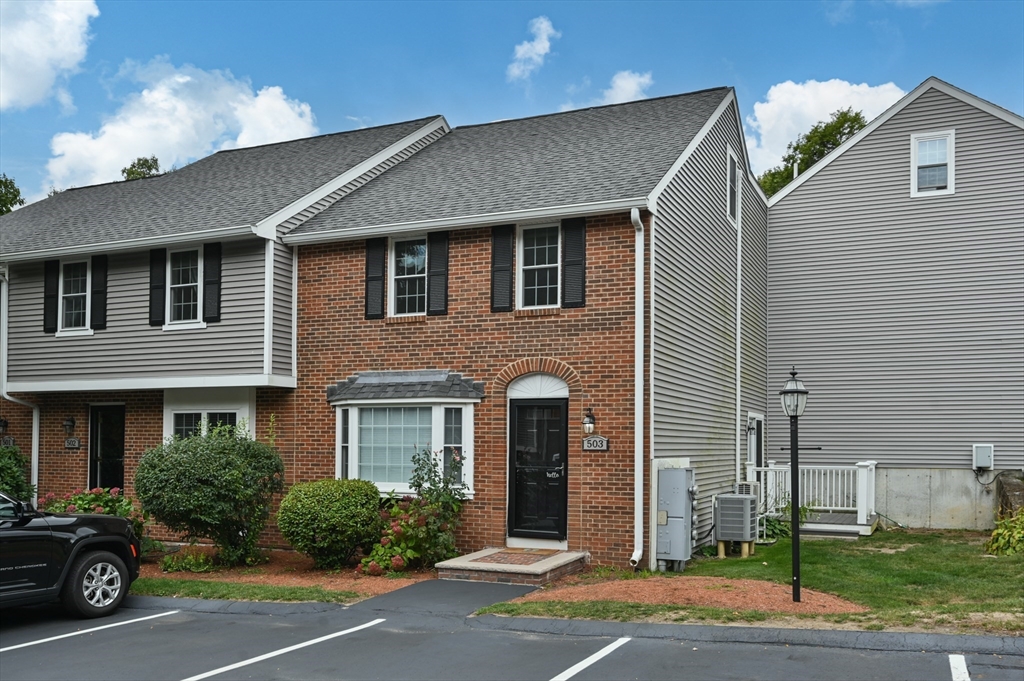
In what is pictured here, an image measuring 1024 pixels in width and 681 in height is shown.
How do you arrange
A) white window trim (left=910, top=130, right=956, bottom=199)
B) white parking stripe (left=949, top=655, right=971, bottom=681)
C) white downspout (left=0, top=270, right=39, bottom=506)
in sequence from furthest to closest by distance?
1. white window trim (left=910, top=130, right=956, bottom=199)
2. white downspout (left=0, top=270, right=39, bottom=506)
3. white parking stripe (left=949, top=655, right=971, bottom=681)

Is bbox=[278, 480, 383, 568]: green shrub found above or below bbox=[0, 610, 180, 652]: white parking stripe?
above

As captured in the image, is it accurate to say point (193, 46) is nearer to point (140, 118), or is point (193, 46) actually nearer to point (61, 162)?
point (140, 118)

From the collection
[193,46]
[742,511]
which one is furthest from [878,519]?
[193,46]

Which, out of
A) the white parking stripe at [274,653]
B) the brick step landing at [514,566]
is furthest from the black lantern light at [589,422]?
the white parking stripe at [274,653]

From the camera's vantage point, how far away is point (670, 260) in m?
14.1

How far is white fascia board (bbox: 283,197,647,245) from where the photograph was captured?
13125 mm

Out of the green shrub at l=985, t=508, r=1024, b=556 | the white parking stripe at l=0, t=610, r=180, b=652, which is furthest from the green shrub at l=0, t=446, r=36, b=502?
the green shrub at l=985, t=508, r=1024, b=556

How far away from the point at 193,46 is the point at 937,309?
21232 millimetres

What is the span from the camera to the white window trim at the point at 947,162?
18.8 m

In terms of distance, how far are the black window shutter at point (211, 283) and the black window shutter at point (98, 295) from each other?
2207mm

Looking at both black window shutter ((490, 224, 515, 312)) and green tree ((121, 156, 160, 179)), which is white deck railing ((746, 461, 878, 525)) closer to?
black window shutter ((490, 224, 515, 312))

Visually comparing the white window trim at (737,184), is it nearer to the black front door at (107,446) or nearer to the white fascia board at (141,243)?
the white fascia board at (141,243)

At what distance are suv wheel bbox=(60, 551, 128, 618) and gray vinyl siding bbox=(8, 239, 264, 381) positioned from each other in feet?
15.4

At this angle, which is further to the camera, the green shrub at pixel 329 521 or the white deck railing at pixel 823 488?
the white deck railing at pixel 823 488
